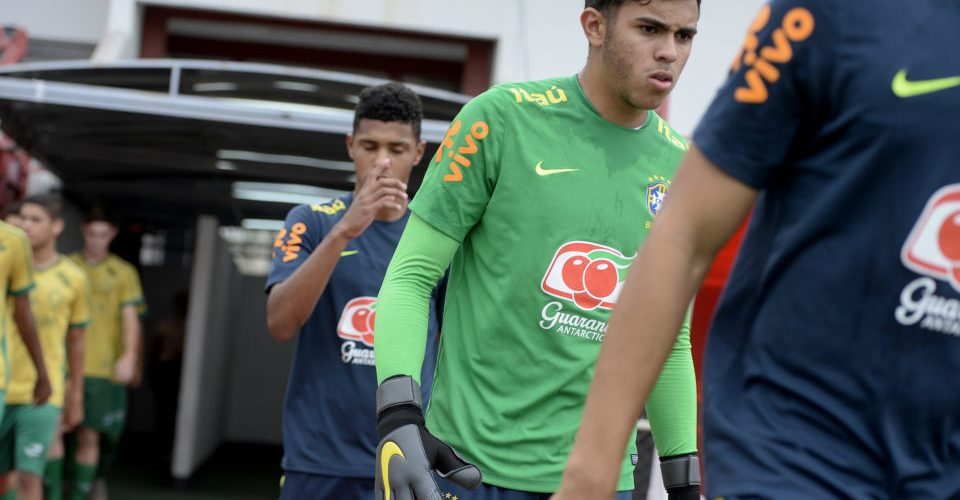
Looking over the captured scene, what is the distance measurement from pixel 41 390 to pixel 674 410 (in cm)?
620

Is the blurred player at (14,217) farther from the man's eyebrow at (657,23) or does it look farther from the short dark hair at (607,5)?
the man's eyebrow at (657,23)

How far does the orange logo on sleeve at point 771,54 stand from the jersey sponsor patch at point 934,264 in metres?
0.29

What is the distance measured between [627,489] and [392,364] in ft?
2.46

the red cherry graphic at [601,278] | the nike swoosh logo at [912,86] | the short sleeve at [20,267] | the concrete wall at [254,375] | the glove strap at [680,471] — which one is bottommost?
the concrete wall at [254,375]

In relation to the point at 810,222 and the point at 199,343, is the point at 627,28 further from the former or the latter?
the point at 199,343

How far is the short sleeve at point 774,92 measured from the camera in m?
1.96

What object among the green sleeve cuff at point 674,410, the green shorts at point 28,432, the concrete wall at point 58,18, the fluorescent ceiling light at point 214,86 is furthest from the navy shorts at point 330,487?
the concrete wall at point 58,18

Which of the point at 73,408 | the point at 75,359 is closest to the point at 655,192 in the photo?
the point at 75,359

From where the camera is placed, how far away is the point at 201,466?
16.2 meters

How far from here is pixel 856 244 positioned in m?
1.99

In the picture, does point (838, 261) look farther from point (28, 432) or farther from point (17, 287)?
point (28, 432)

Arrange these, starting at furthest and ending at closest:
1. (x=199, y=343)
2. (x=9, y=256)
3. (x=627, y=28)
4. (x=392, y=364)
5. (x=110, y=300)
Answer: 1. (x=199, y=343)
2. (x=110, y=300)
3. (x=9, y=256)
4. (x=627, y=28)
5. (x=392, y=364)

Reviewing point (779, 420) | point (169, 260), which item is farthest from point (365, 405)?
point (169, 260)

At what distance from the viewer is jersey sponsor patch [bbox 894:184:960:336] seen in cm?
195
